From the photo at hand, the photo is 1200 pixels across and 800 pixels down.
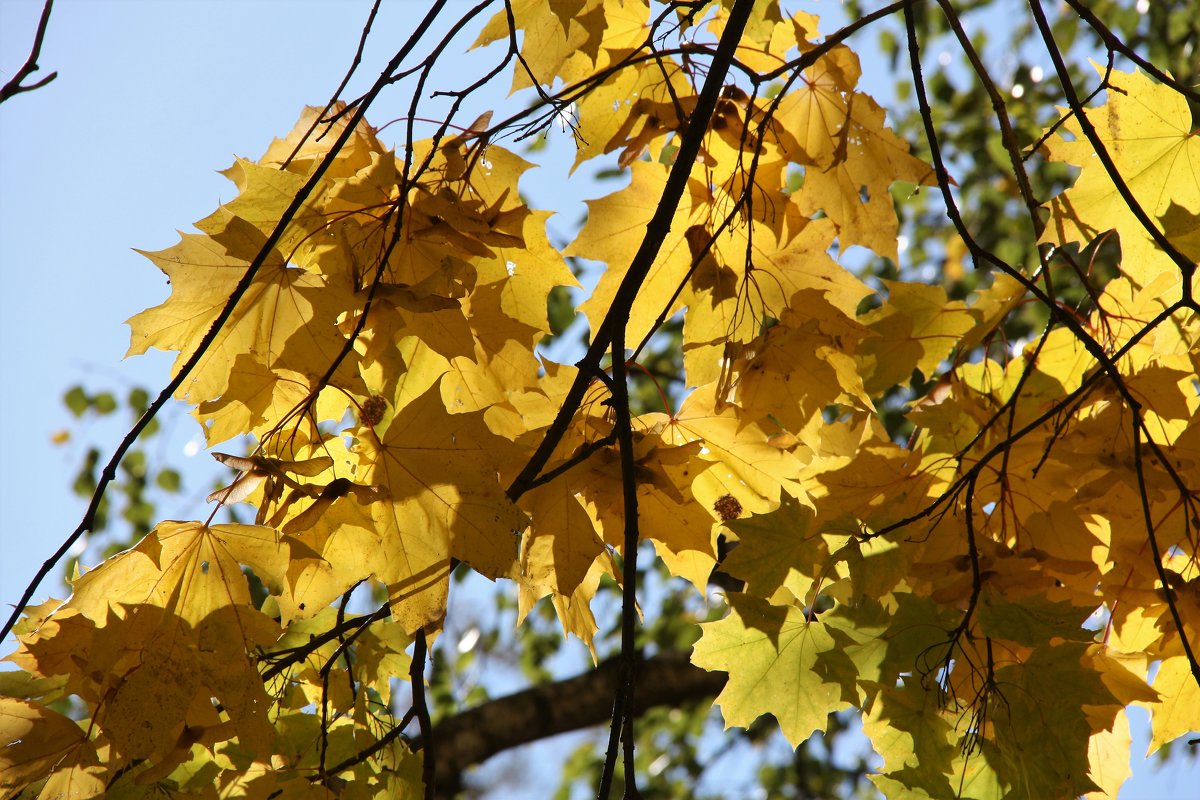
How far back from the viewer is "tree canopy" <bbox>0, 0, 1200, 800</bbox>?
1082mm

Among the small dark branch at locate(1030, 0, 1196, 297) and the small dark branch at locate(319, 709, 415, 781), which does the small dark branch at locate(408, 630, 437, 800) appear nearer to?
the small dark branch at locate(319, 709, 415, 781)

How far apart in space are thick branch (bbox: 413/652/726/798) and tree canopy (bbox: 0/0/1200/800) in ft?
5.17

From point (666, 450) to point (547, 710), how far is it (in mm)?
2153

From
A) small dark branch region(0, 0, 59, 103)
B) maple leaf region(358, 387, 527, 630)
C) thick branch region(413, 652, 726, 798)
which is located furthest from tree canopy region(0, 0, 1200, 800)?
thick branch region(413, 652, 726, 798)

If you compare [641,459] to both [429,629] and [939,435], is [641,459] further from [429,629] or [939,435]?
[939,435]

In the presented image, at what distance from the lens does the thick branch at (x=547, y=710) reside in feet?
9.89

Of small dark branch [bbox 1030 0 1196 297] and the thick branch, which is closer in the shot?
small dark branch [bbox 1030 0 1196 297]

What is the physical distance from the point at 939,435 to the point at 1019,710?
0.39 meters

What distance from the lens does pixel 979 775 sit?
1.16 m

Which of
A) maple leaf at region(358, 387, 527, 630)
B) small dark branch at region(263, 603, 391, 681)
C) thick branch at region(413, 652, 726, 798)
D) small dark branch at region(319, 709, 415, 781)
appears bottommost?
small dark branch at region(319, 709, 415, 781)

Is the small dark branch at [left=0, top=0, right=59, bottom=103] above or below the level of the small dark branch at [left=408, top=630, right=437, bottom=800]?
above

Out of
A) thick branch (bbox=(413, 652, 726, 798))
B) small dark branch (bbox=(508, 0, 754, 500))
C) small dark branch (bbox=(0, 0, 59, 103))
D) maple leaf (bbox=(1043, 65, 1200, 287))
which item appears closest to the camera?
small dark branch (bbox=(0, 0, 59, 103))

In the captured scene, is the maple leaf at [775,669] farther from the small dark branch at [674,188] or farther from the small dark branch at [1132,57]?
the small dark branch at [1132,57]

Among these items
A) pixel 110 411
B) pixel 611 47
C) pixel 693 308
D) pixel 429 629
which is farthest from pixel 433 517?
pixel 110 411
